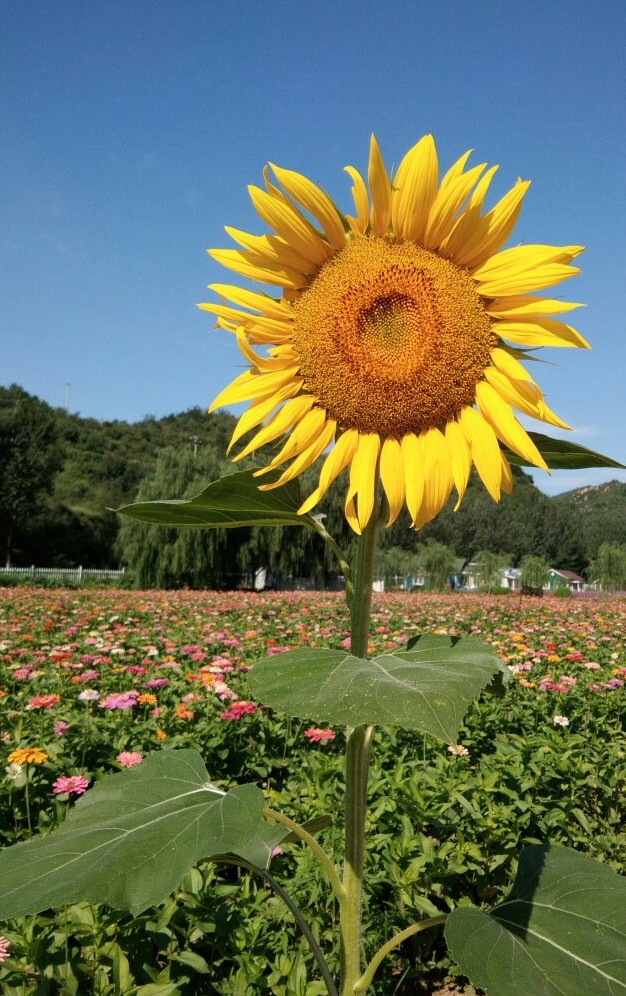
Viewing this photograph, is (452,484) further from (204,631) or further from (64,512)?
(64,512)

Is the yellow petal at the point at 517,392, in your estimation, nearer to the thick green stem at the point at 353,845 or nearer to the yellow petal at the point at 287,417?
the yellow petal at the point at 287,417

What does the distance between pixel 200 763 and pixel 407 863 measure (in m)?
1.69

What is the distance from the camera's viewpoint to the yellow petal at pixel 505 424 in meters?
1.03

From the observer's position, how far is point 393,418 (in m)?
1.08

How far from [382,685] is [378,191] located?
73cm

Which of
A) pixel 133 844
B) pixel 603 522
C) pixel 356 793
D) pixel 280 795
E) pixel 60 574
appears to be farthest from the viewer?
pixel 603 522

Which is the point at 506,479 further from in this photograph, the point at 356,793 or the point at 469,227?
the point at 356,793

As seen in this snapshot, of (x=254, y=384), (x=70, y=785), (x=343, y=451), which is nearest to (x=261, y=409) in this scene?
(x=254, y=384)

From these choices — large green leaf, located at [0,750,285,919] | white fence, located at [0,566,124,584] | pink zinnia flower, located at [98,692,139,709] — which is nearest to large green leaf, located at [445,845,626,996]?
large green leaf, located at [0,750,285,919]

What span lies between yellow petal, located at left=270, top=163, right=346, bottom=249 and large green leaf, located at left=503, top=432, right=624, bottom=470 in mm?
459

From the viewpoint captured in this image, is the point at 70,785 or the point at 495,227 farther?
the point at 70,785

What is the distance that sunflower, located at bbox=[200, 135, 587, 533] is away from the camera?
106 cm

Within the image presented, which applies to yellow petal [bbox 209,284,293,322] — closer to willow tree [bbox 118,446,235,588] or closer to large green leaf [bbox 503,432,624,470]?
large green leaf [bbox 503,432,624,470]

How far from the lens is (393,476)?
1074mm
